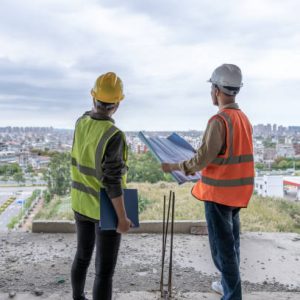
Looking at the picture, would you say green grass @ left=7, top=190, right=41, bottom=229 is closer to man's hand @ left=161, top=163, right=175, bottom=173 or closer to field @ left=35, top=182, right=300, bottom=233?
field @ left=35, top=182, right=300, bottom=233

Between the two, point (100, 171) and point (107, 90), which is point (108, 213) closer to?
point (100, 171)

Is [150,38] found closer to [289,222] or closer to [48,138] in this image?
[48,138]

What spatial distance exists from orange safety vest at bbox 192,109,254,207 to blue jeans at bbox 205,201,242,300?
6 centimetres

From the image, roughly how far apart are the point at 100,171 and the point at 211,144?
524 mm

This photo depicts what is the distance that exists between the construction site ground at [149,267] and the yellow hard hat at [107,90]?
3.73 feet

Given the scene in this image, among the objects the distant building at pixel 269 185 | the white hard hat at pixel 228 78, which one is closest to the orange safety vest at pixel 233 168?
the white hard hat at pixel 228 78

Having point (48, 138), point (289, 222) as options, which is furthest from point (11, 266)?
point (289, 222)

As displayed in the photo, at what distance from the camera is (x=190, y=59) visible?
3037 millimetres

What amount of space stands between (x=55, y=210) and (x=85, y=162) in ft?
6.13

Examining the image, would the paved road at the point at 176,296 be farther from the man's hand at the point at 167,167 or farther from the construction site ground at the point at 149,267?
the man's hand at the point at 167,167

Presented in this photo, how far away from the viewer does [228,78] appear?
5.65 ft

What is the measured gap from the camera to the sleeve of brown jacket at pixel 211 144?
1.65 metres

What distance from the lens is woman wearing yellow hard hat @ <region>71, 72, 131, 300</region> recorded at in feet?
4.83

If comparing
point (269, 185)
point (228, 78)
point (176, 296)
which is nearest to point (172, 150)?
point (228, 78)
